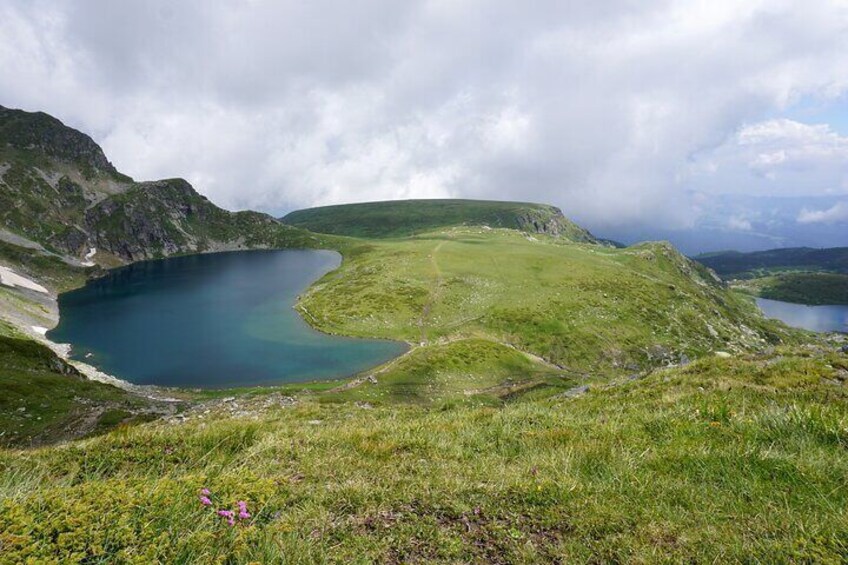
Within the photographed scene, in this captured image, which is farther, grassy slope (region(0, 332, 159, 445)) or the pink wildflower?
grassy slope (region(0, 332, 159, 445))

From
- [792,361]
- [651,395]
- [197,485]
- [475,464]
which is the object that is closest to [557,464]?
[475,464]

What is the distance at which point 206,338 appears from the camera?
90500 millimetres

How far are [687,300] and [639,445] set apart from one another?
16110 centimetres

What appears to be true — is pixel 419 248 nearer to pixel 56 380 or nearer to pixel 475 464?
pixel 56 380

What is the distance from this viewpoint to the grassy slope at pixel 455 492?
14.6ft

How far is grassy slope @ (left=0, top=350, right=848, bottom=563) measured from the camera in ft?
14.6

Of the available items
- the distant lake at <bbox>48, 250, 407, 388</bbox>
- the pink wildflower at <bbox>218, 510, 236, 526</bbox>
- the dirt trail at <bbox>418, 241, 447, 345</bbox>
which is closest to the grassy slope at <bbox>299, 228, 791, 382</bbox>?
the dirt trail at <bbox>418, 241, 447, 345</bbox>

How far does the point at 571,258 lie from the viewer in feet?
509

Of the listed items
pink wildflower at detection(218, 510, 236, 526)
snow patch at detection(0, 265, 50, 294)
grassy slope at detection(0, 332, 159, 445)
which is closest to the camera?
pink wildflower at detection(218, 510, 236, 526)

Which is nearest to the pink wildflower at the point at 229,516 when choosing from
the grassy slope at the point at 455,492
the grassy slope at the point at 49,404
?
the grassy slope at the point at 455,492

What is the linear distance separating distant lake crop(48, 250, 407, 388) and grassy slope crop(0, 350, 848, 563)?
6390cm

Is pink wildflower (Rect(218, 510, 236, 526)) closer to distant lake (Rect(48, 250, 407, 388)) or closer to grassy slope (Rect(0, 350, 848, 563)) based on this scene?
grassy slope (Rect(0, 350, 848, 563))

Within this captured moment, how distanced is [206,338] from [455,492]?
97096 mm

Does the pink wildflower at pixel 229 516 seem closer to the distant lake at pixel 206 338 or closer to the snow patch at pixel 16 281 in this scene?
the distant lake at pixel 206 338
